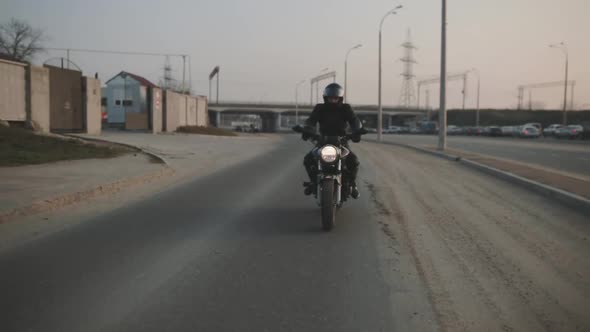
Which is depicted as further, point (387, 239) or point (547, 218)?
point (547, 218)

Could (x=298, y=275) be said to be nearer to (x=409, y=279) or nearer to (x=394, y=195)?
(x=409, y=279)

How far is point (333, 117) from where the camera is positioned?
798 centimetres

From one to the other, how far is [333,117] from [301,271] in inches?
129

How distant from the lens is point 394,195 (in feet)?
35.6

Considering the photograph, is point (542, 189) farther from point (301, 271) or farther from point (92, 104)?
point (92, 104)

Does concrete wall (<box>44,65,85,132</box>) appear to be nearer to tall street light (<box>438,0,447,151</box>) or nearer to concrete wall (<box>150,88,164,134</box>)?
concrete wall (<box>150,88,164,134</box>)

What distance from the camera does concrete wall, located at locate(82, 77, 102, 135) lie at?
94.6 feet

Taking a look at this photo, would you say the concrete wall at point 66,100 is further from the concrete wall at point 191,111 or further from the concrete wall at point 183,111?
the concrete wall at point 191,111

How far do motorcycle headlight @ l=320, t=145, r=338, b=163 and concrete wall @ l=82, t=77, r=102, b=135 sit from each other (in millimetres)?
24593

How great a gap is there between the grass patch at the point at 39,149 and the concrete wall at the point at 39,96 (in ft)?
12.4

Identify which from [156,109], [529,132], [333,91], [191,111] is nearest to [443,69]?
[333,91]

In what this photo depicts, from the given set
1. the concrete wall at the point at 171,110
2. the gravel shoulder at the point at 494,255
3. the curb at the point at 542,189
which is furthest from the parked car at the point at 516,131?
the gravel shoulder at the point at 494,255

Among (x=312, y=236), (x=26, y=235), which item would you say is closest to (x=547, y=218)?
(x=312, y=236)

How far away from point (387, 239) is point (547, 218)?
3.27 m
